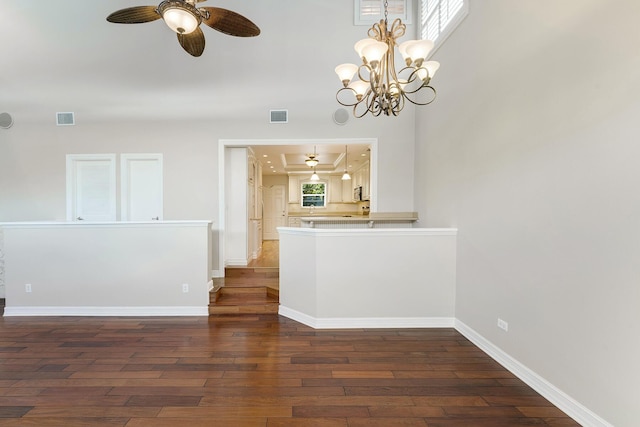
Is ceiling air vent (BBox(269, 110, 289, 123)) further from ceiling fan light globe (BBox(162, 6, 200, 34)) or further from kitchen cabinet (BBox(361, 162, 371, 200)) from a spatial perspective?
kitchen cabinet (BBox(361, 162, 371, 200))

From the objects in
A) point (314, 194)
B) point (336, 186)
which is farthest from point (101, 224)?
point (336, 186)

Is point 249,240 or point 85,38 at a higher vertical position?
point 85,38

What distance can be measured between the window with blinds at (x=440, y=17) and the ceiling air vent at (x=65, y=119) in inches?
222

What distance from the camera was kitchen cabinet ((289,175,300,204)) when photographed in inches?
365

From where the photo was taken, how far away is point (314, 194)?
9.44 metres

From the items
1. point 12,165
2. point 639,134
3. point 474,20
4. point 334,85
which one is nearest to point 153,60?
point 334,85

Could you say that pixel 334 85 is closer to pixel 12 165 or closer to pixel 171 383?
pixel 171 383

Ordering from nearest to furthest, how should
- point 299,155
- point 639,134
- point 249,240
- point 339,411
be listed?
1. point 639,134
2. point 339,411
3. point 249,240
4. point 299,155

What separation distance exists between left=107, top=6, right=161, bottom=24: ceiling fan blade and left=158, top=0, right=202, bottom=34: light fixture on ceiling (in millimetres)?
247

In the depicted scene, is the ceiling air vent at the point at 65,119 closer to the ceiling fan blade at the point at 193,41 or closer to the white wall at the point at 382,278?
the ceiling fan blade at the point at 193,41

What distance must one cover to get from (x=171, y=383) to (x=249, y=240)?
3.09m

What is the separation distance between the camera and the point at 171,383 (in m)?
2.15

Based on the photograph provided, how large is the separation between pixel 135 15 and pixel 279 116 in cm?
229

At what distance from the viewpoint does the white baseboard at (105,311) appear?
360 centimetres
